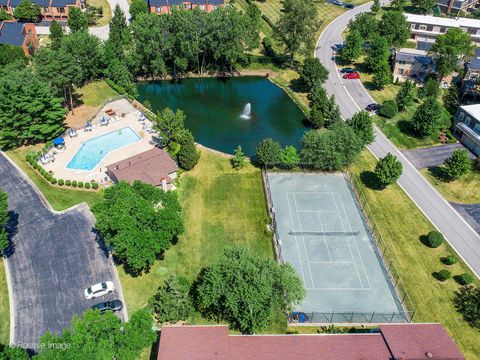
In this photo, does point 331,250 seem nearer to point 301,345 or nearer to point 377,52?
point 301,345

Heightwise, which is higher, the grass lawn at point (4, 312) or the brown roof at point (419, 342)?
the brown roof at point (419, 342)

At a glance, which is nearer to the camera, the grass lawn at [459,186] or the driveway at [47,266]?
the driveway at [47,266]

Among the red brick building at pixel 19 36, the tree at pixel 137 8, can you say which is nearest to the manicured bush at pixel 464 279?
the red brick building at pixel 19 36

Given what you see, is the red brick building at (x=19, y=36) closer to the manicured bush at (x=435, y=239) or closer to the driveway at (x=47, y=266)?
the driveway at (x=47, y=266)

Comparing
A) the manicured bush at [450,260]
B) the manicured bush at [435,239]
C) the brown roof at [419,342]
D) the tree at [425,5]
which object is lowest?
the manicured bush at [450,260]

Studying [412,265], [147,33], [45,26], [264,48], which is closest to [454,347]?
[412,265]

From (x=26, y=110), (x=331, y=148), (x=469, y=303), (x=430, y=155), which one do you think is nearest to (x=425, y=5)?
(x=430, y=155)
